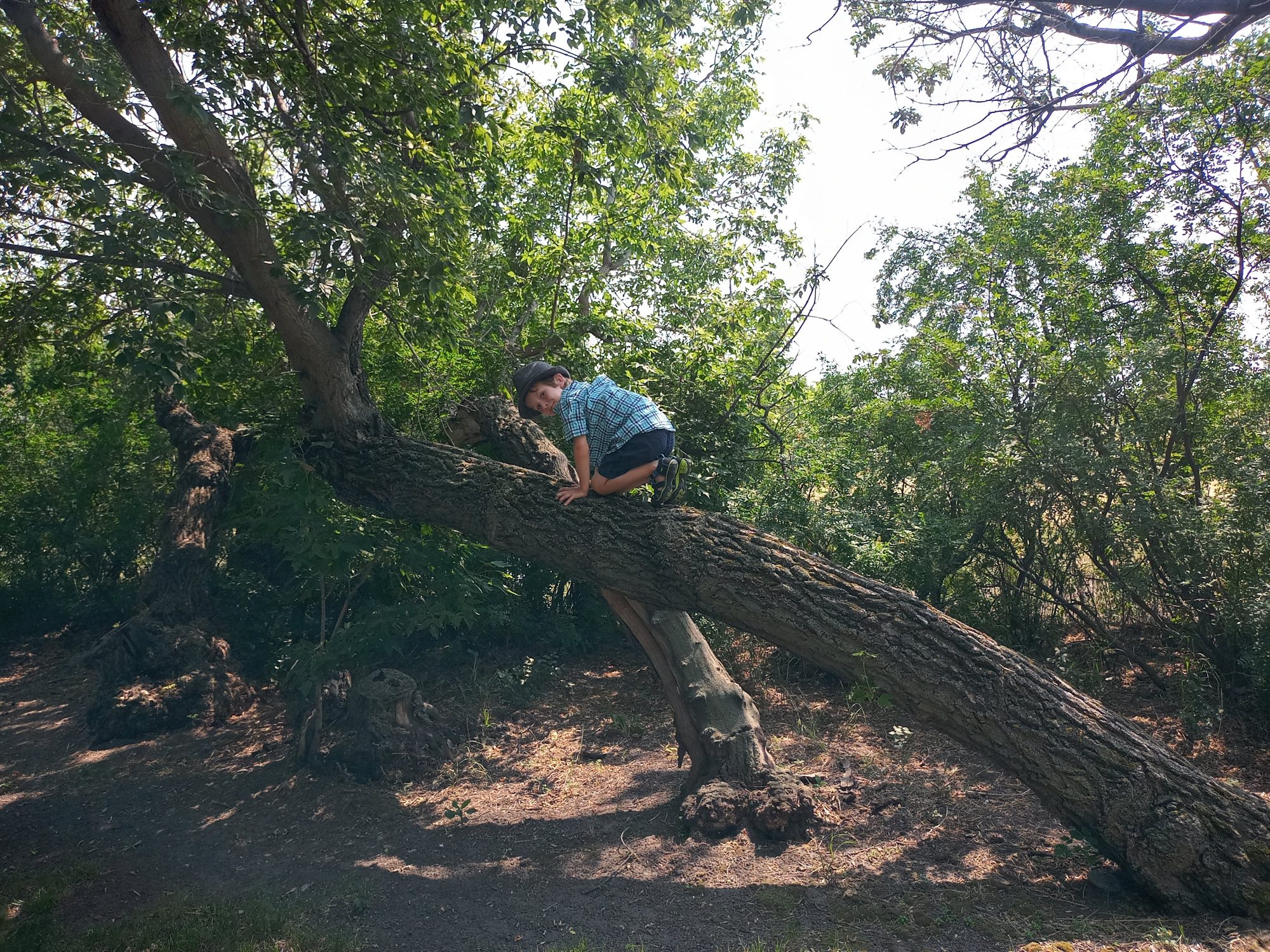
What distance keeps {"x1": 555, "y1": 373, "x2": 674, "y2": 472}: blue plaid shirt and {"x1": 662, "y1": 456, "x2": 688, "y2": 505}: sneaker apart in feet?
0.78

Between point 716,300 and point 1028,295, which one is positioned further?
point 716,300

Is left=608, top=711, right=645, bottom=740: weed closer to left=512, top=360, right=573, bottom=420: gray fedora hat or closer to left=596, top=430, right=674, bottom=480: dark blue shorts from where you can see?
left=596, top=430, right=674, bottom=480: dark blue shorts

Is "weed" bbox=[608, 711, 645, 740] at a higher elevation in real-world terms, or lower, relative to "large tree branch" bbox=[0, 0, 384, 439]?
lower

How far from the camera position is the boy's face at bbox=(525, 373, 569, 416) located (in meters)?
5.12

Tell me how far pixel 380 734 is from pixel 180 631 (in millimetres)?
2584

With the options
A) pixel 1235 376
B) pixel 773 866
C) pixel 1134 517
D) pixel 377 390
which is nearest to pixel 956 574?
pixel 1134 517

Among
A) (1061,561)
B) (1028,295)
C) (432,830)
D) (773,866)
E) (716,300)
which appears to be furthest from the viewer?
(716,300)

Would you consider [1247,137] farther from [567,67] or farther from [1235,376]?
[567,67]

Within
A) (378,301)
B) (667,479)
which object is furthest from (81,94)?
(667,479)

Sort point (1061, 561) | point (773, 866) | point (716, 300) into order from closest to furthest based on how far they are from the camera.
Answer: point (773, 866) → point (1061, 561) → point (716, 300)

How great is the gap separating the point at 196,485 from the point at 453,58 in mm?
4562

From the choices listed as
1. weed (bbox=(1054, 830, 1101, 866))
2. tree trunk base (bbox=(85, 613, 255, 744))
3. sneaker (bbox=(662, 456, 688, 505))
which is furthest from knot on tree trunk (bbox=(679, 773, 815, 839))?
tree trunk base (bbox=(85, 613, 255, 744))

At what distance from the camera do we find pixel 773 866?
4664 mm

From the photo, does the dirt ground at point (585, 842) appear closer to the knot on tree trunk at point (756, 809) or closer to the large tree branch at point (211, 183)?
the knot on tree trunk at point (756, 809)
